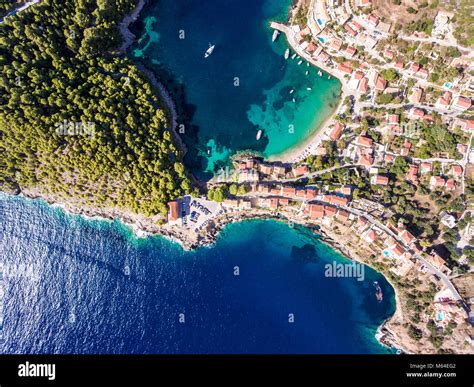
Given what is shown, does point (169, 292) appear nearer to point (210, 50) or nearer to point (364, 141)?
point (364, 141)

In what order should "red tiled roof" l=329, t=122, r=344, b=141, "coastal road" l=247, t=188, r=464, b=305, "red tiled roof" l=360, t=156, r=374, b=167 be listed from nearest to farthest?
"coastal road" l=247, t=188, r=464, b=305, "red tiled roof" l=360, t=156, r=374, b=167, "red tiled roof" l=329, t=122, r=344, b=141

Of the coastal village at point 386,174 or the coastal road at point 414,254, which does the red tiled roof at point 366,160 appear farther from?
the coastal road at point 414,254

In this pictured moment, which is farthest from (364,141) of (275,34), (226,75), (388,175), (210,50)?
(210,50)

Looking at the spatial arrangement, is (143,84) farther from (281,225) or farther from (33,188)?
(281,225)

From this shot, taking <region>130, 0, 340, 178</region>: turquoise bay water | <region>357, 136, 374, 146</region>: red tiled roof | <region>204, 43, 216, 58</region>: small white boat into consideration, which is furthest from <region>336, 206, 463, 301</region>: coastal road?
<region>204, 43, 216, 58</region>: small white boat

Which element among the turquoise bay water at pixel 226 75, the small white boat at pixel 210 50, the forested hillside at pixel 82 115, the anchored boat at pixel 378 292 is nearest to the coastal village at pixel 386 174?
the turquoise bay water at pixel 226 75

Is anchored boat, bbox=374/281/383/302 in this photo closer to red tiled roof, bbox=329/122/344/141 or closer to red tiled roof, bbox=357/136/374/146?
red tiled roof, bbox=357/136/374/146
